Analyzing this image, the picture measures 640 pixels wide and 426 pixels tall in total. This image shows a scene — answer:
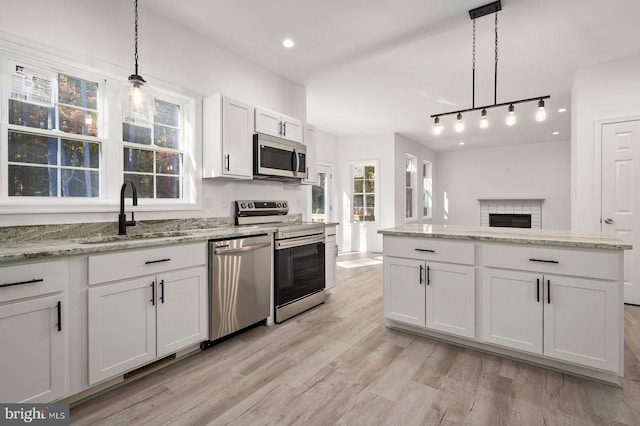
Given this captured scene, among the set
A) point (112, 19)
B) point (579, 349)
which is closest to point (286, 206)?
point (112, 19)

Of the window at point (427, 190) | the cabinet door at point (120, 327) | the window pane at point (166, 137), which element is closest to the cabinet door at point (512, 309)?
the cabinet door at point (120, 327)

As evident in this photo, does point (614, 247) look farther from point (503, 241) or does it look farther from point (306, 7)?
point (306, 7)

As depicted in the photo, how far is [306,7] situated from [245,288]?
240 cm

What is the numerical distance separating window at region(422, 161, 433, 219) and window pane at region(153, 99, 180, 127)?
7245mm

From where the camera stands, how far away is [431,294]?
8.38ft

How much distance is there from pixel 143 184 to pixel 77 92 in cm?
81

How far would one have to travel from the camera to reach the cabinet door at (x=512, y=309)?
7.01ft

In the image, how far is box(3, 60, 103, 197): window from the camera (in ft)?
6.81

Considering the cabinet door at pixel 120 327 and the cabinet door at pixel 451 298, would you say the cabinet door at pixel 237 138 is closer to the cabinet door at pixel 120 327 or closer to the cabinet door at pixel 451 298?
the cabinet door at pixel 120 327

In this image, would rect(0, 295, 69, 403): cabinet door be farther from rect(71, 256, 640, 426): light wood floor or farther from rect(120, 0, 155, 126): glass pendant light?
rect(120, 0, 155, 126): glass pendant light

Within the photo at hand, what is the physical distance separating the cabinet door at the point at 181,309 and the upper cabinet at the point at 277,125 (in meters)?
1.68

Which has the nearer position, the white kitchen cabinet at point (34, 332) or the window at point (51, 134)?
the white kitchen cabinet at point (34, 332)

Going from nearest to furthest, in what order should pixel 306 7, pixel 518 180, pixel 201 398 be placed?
pixel 201 398
pixel 306 7
pixel 518 180

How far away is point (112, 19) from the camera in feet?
7.98
